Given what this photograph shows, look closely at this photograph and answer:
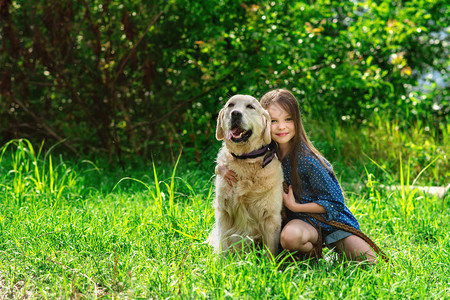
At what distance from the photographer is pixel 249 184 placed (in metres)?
2.80

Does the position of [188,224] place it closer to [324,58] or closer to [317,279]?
[317,279]

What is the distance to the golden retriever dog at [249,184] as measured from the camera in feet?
9.16

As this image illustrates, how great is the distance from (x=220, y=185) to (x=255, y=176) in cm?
25

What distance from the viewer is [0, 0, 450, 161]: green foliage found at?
5531 mm

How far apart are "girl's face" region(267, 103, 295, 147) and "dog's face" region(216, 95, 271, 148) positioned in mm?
164

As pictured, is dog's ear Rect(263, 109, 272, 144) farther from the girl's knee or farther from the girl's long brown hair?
the girl's knee

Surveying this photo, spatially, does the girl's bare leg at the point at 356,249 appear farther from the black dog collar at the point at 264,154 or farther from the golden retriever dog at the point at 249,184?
the black dog collar at the point at 264,154

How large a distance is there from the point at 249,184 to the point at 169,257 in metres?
0.70

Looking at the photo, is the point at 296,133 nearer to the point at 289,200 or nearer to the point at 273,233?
the point at 289,200

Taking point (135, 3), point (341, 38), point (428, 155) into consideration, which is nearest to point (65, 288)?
point (135, 3)

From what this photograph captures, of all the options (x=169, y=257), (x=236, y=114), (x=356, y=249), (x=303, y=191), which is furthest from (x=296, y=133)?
(x=169, y=257)

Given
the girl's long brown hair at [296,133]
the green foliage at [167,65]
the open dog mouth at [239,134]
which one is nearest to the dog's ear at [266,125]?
the open dog mouth at [239,134]

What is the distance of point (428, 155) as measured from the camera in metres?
5.39

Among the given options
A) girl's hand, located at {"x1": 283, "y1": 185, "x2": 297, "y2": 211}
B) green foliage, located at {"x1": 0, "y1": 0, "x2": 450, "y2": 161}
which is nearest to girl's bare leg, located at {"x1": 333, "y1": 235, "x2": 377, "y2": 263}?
girl's hand, located at {"x1": 283, "y1": 185, "x2": 297, "y2": 211}
